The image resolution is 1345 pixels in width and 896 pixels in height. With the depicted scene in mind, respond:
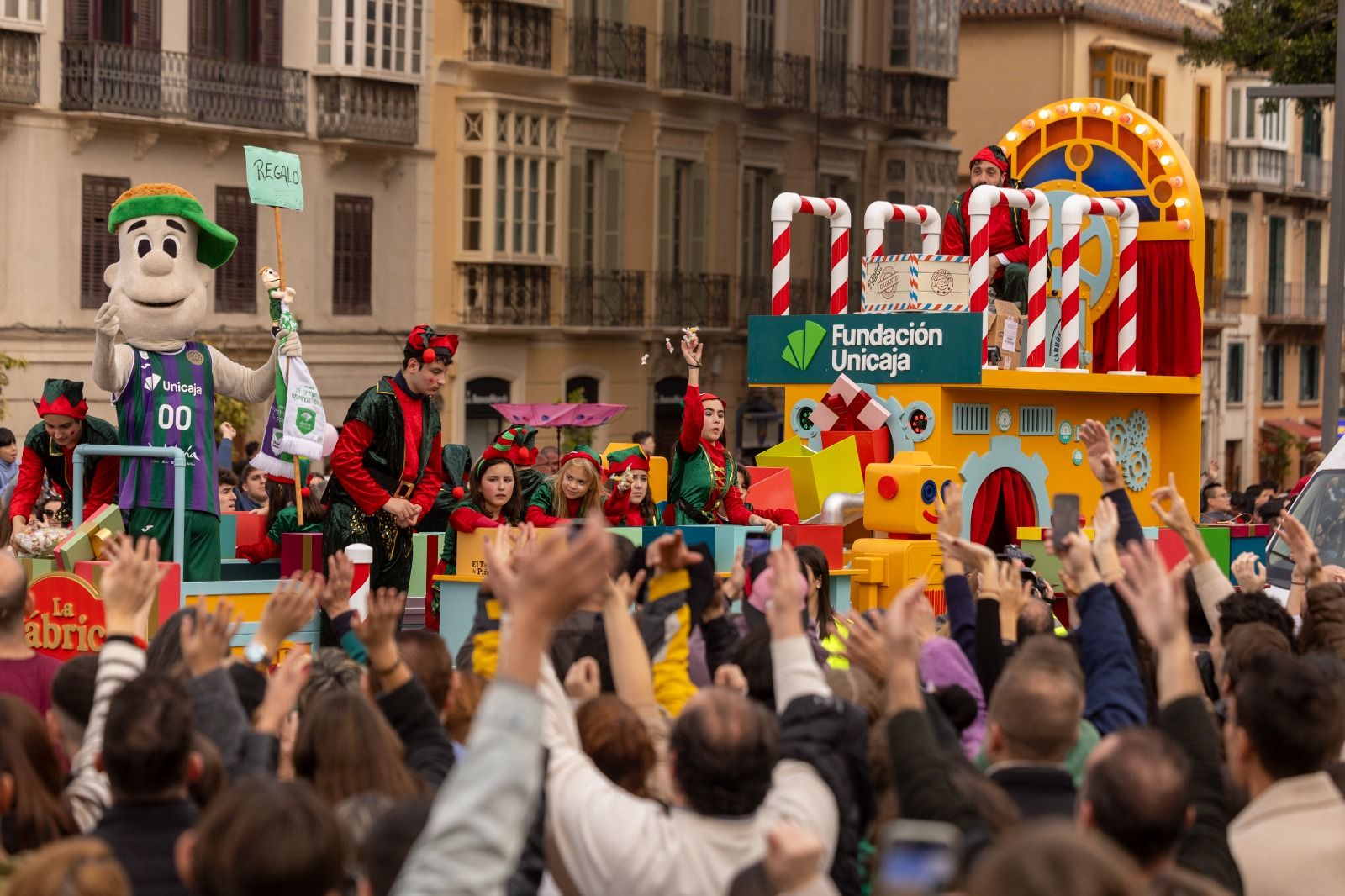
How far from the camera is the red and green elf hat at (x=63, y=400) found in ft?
32.5

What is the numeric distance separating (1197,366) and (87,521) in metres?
8.32

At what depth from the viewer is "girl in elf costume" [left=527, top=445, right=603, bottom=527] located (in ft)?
34.3

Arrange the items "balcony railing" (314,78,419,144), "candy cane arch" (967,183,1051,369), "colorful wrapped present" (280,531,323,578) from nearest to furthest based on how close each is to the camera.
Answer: "colorful wrapped present" (280,531,323,578), "candy cane arch" (967,183,1051,369), "balcony railing" (314,78,419,144)

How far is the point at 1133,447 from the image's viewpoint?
14.6 m

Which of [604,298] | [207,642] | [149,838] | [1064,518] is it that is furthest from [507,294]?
[149,838]

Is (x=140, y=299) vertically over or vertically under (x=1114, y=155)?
under

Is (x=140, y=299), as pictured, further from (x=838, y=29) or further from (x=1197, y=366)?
(x=838, y=29)

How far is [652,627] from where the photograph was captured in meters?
6.18

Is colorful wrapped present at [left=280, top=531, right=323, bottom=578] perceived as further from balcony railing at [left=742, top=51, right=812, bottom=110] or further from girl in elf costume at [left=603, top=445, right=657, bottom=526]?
balcony railing at [left=742, top=51, right=812, bottom=110]

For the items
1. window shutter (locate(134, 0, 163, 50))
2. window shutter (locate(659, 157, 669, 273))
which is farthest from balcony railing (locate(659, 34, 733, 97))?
window shutter (locate(134, 0, 163, 50))

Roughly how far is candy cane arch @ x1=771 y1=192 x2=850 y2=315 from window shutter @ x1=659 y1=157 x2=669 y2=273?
64.0ft

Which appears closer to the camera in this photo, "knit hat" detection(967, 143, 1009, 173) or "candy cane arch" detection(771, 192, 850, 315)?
"candy cane arch" detection(771, 192, 850, 315)

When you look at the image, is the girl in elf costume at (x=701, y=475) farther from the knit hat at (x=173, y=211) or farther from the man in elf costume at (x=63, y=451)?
the man in elf costume at (x=63, y=451)

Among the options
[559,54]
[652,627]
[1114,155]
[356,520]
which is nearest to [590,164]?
[559,54]
